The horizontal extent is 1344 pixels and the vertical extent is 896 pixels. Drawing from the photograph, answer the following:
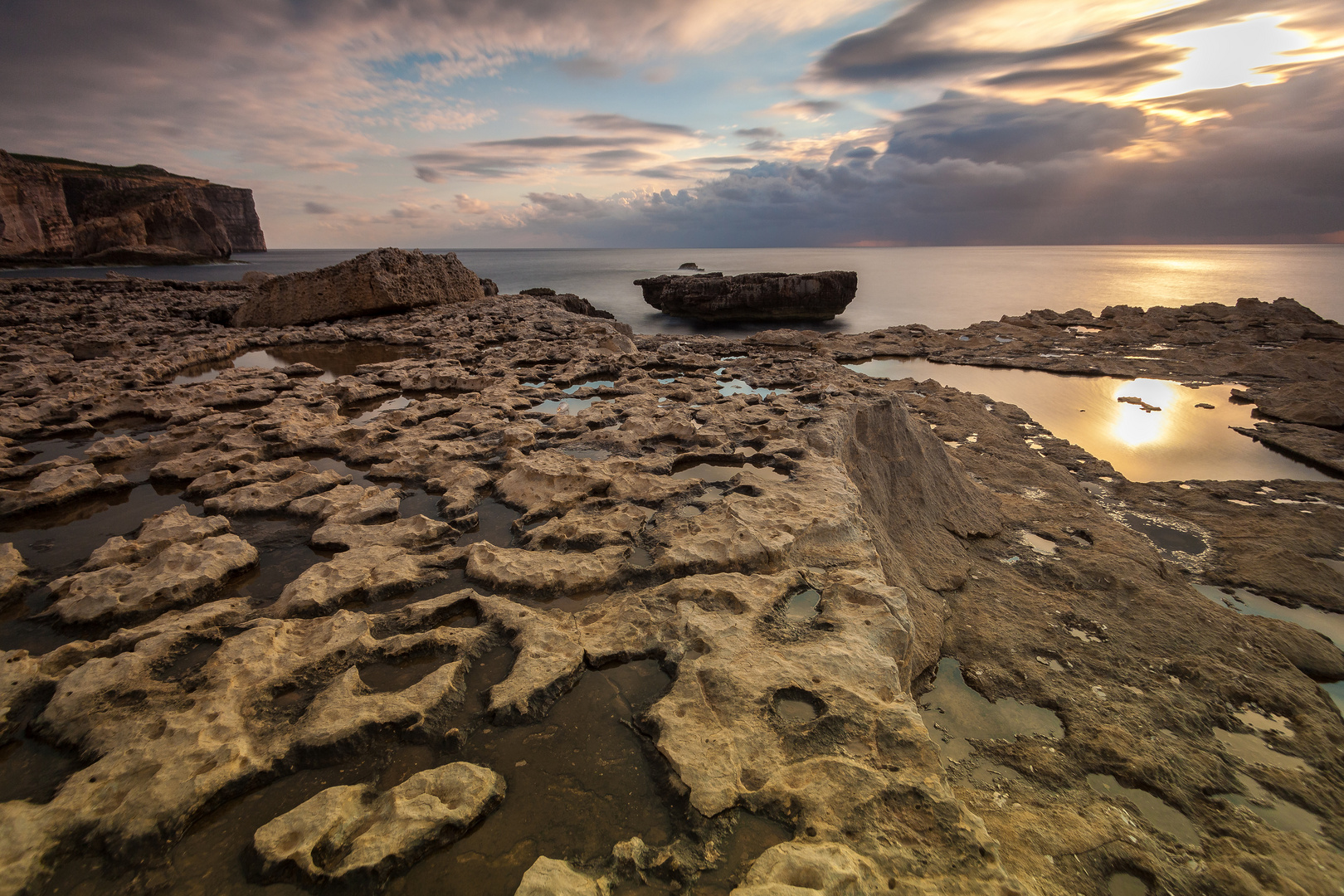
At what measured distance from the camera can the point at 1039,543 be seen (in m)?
3.82

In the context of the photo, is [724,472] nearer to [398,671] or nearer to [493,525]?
[493,525]

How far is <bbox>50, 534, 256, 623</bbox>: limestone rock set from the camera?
217cm

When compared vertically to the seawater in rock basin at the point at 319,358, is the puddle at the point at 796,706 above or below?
below

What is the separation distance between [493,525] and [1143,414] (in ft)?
29.7

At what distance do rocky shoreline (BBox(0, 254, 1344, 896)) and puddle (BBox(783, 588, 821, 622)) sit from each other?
2cm

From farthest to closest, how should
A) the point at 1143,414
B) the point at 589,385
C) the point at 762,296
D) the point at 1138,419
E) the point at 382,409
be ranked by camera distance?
the point at 762,296 → the point at 1143,414 → the point at 1138,419 → the point at 589,385 → the point at 382,409

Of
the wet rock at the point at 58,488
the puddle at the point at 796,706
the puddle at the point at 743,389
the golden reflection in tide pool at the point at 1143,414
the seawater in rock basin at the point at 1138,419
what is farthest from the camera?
the golden reflection in tide pool at the point at 1143,414

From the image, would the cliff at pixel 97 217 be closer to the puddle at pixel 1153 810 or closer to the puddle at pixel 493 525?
the puddle at pixel 493 525

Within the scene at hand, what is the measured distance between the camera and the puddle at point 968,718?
2.12 metres

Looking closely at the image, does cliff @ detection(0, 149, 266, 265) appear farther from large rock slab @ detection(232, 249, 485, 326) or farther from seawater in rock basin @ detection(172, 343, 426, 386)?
seawater in rock basin @ detection(172, 343, 426, 386)

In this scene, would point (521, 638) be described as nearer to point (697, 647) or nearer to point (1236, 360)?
point (697, 647)

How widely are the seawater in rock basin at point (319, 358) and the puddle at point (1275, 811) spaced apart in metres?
7.43

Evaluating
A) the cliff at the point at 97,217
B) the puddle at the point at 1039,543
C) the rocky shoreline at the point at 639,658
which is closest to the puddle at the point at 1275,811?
the rocky shoreline at the point at 639,658

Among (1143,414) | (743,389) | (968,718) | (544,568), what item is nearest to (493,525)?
(544,568)
